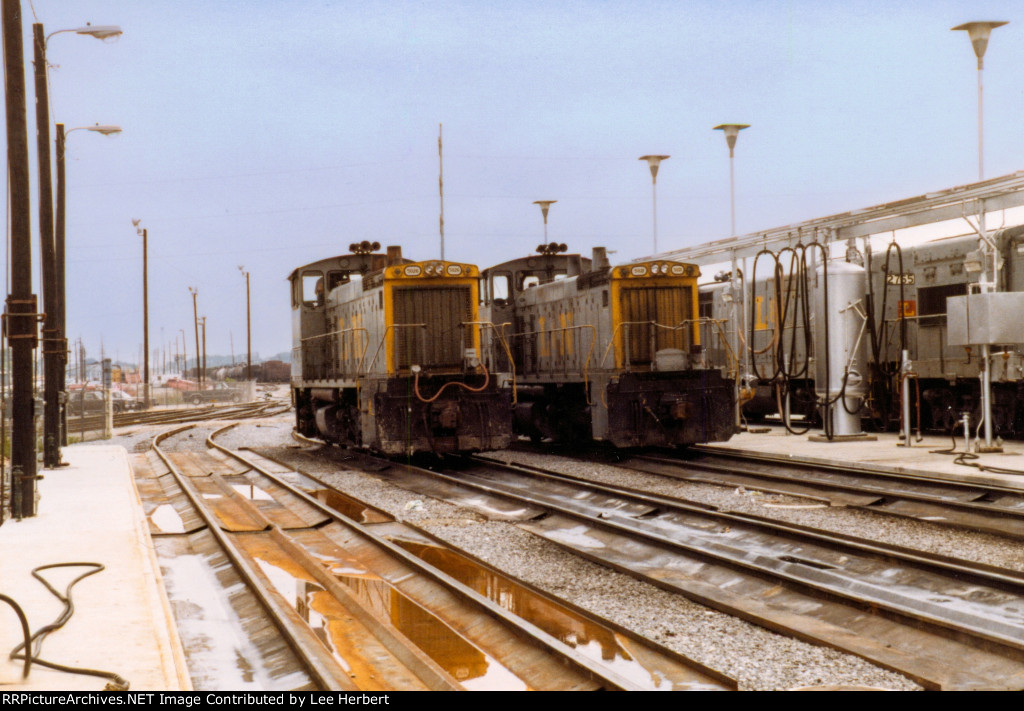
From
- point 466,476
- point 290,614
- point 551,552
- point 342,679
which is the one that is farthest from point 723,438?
point 342,679

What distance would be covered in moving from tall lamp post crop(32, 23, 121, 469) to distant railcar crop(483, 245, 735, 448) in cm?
701

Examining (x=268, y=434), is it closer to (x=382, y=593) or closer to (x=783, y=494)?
(x=783, y=494)

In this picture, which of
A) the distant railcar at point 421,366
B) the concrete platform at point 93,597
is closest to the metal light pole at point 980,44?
the distant railcar at point 421,366

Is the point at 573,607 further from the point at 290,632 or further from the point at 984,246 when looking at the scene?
the point at 984,246

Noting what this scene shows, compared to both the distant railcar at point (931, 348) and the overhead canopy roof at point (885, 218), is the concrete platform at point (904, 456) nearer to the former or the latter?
the distant railcar at point (931, 348)

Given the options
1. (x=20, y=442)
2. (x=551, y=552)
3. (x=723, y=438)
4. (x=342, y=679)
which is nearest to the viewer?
(x=342, y=679)

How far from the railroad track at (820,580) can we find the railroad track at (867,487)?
1.67 m

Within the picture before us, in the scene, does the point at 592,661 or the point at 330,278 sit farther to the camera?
the point at 330,278

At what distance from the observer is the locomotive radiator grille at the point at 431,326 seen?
A: 14953 millimetres

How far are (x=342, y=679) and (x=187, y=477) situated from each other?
10.6 m

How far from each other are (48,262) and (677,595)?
1361 centimetres

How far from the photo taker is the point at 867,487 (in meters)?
11.5

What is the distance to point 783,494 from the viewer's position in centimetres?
1136

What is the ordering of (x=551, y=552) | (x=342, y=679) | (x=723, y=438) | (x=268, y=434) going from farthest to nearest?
1. (x=268, y=434)
2. (x=723, y=438)
3. (x=551, y=552)
4. (x=342, y=679)
